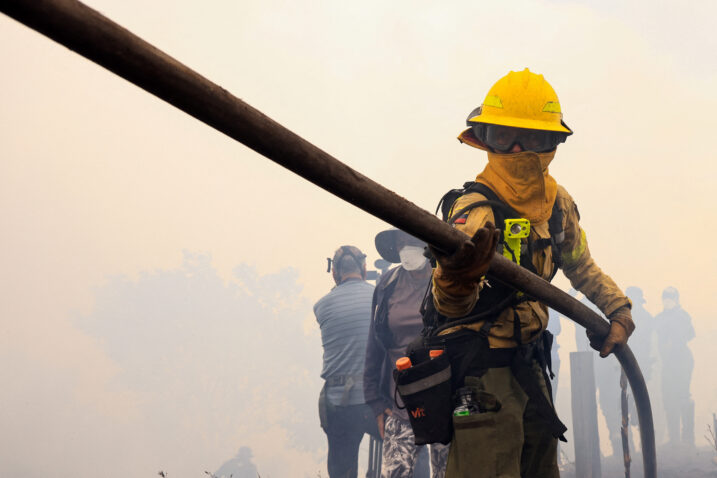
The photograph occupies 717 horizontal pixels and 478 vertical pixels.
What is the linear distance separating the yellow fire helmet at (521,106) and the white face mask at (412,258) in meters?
2.60

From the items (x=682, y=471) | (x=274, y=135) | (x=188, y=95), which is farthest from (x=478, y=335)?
(x=682, y=471)

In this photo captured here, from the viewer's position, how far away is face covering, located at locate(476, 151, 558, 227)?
3164 millimetres

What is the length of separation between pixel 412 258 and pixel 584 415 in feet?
8.37

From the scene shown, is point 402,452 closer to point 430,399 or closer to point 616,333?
point 616,333

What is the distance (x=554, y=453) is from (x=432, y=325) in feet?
2.62

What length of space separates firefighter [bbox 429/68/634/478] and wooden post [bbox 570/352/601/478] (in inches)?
143

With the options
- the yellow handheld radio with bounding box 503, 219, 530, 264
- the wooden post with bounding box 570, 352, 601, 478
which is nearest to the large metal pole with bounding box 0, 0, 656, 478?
the yellow handheld radio with bounding box 503, 219, 530, 264

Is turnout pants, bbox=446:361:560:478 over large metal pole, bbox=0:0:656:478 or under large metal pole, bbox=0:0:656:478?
under

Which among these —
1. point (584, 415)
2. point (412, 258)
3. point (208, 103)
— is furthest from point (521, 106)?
point (584, 415)

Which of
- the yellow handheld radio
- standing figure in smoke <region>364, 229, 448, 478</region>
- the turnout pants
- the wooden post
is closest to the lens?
the turnout pants

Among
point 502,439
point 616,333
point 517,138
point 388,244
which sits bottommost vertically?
point 502,439

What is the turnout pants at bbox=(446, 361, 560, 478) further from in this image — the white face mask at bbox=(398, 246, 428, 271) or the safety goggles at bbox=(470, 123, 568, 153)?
the white face mask at bbox=(398, 246, 428, 271)

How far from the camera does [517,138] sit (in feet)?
10.7

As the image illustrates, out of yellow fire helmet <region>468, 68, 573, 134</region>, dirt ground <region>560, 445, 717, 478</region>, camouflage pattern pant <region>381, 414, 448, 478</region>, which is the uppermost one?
yellow fire helmet <region>468, 68, 573, 134</region>
